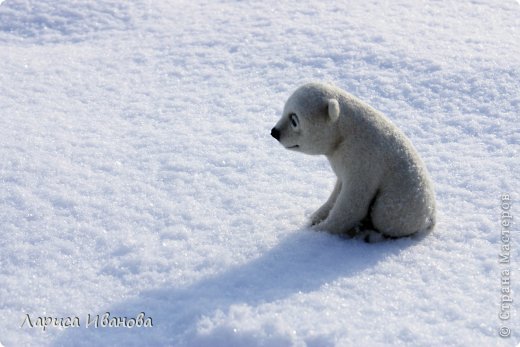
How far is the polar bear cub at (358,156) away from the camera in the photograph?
3.65m

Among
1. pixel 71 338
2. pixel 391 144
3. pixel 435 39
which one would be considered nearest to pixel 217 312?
pixel 71 338

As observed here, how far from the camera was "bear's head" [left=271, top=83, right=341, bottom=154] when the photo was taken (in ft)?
12.0

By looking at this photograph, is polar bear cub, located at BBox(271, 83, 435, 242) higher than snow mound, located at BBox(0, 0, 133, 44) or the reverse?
higher

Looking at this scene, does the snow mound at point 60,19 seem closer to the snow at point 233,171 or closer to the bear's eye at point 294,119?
the snow at point 233,171

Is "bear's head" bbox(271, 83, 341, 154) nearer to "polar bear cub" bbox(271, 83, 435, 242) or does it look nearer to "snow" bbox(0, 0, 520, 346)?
"polar bear cub" bbox(271, 83, 435, 242)

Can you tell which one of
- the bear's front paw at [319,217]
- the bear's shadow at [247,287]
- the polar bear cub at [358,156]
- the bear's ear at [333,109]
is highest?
the bear's ear at [333,109]

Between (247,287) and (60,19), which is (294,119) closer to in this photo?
(247,287)

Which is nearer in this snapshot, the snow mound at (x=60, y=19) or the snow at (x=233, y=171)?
the snow at (x=233, y=171)

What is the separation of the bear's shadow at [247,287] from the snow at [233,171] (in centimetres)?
1

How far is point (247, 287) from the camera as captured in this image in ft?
11.2

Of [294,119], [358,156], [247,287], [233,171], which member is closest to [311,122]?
[294,119]

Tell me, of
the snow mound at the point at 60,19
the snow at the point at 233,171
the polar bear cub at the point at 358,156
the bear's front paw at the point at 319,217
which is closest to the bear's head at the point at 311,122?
the polar bear cub at the point at 358,156

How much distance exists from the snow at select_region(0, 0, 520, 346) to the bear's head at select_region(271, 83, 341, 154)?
0.51 meters

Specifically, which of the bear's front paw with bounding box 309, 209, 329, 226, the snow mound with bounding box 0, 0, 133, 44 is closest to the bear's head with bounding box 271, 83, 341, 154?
the bear's front paw with bounding box 309, 209, 329, 226
